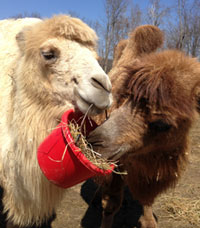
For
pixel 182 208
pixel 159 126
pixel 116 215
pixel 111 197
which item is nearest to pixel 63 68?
pixel 159 126

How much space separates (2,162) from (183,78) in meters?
2.01

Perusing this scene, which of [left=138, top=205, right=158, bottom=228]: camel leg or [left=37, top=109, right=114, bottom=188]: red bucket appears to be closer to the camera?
[left=37, top=109, right=114, bottom=188]: red bucket

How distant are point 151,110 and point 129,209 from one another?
247cm

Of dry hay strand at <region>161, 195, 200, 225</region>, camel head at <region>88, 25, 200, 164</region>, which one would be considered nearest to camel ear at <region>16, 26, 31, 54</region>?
camel head at <region>88, 25, 200, 164</region>

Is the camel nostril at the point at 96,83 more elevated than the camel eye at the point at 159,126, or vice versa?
the camel nostril at the point at 96,83

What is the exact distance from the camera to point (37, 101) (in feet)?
7.42

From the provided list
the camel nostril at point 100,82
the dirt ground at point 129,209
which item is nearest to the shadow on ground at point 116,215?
the dirt ground at point 129,209

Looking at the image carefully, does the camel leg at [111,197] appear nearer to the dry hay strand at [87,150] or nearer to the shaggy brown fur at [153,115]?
the shaggy brown fur at [153,115]

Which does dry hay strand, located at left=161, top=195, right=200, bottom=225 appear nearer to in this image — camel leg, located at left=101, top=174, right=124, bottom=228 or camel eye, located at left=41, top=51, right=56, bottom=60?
camel leg, located at left=101, top=174, right=124, bottom=228

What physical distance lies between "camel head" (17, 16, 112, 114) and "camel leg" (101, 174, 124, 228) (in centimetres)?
151

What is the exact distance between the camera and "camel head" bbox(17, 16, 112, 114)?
1966 mm

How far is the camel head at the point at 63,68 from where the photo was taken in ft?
6.45

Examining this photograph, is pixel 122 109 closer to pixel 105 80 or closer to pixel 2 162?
pixel 105 80

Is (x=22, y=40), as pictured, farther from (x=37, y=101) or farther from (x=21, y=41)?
(x=37, y=101)
